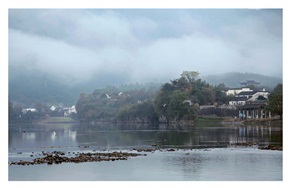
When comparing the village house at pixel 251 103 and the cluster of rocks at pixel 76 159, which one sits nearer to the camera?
the cluster of rocks at pixel 76 159

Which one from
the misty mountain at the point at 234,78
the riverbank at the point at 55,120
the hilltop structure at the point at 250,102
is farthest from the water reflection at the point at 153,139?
the riverbank at the point at 55,120

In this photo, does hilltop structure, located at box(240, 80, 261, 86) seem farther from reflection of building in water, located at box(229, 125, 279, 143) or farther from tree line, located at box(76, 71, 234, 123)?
reflection of building in water, located at box(229, 125, 279, 143)

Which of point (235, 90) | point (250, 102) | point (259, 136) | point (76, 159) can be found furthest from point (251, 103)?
point (76, 159)

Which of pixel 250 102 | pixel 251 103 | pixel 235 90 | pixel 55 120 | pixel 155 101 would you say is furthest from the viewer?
pixel 55 120

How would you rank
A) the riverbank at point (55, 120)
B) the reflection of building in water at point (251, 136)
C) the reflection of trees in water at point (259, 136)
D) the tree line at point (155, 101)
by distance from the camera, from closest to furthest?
the reflection of trees in water at point (259, 136) → the reflection of building in water at point (251, 136) → the tree line at point (155, 101) → the riverbank at point (55, 120)

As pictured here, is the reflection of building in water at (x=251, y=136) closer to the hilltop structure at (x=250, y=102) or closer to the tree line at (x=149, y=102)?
the tree line at (x=149, y=102)

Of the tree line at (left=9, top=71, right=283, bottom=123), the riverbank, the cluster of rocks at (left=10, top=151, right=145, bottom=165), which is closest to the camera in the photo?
the cluster of rocks at (left=10, top=151, right=145, bottom=165)

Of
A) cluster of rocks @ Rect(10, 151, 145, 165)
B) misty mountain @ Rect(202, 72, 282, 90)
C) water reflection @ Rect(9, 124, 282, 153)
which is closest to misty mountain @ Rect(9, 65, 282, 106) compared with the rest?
misty mountain @ Rect(202, 72, 282, 90)

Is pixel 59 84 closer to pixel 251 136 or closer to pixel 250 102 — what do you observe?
pixel 250 102
